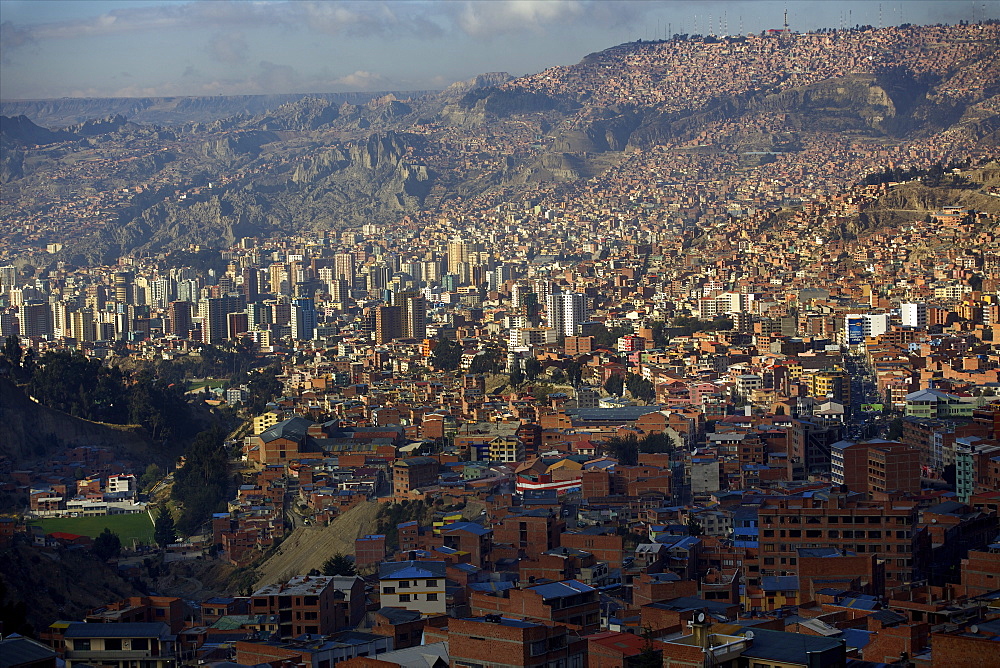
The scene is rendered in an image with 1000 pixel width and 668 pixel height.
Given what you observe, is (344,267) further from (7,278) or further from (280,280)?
(7,278)

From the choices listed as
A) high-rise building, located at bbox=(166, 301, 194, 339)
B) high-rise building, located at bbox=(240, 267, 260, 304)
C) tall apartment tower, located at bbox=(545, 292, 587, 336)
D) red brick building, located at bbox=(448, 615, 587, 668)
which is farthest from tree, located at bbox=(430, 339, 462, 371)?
high-rise building, located at bbox=(240, 267, 260, 304)

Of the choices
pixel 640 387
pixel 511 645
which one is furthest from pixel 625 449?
pixel 511 645

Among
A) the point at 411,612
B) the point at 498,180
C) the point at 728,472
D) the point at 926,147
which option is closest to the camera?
the point at 411,612

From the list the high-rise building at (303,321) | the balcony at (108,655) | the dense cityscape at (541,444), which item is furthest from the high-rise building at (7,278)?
the balcony at (108,655)

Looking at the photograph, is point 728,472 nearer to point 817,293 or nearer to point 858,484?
point 858,484

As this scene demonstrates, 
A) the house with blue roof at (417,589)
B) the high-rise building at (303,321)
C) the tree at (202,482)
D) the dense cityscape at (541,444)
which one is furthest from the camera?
the high-rise building at (303,321)

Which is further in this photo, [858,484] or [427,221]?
[427,221]

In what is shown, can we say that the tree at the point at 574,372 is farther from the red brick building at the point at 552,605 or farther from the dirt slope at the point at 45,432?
the red brick building at the point at 552,605

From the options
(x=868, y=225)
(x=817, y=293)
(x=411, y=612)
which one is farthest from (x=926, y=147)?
(x=411, y=612)
